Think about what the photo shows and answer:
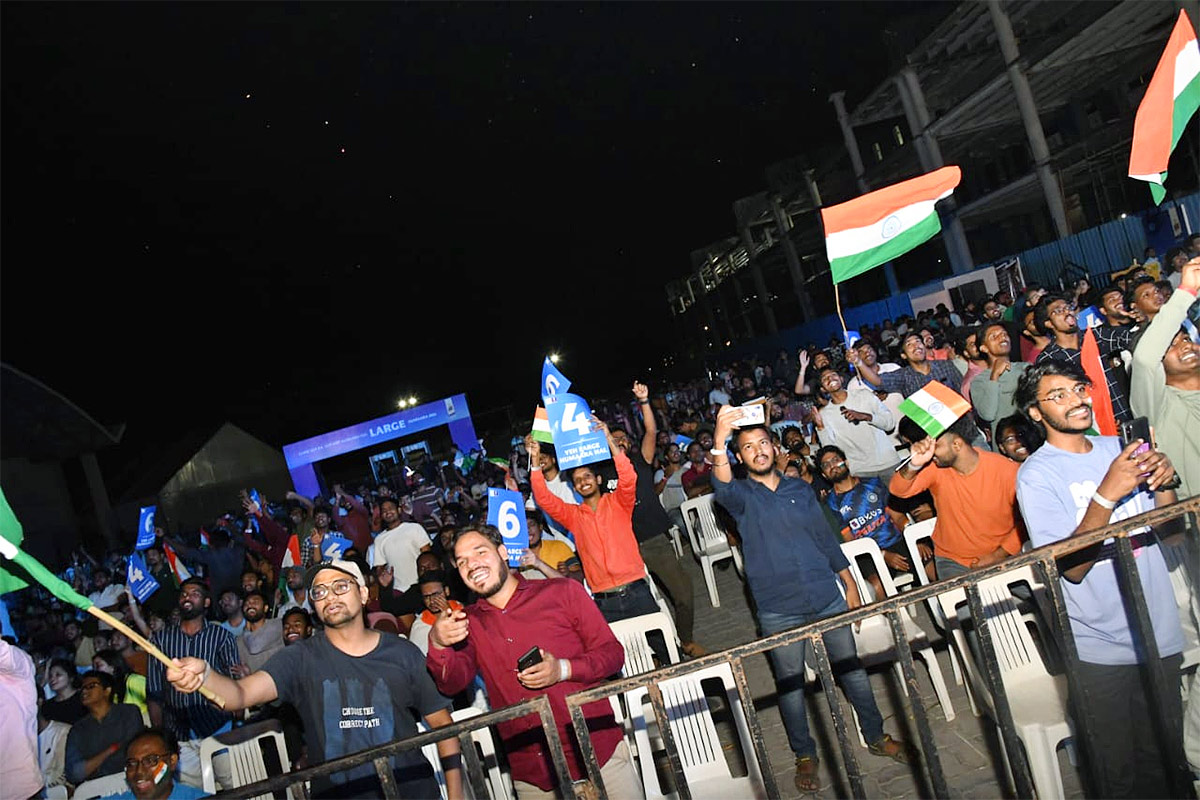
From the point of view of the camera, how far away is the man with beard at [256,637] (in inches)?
261

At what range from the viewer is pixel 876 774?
4730 mm

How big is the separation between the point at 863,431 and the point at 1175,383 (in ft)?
12.2

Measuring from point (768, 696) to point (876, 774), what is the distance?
1.54m

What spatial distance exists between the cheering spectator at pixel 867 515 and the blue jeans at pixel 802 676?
1.44m

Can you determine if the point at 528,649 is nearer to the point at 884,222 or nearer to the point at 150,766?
the point at 150,766

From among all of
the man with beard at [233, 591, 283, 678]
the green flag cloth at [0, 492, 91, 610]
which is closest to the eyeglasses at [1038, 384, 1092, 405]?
the green flag cloth at [0, 492, 91, 610]

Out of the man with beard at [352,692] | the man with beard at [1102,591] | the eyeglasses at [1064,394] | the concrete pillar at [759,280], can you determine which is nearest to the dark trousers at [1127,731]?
the man with beard at [1102,591]

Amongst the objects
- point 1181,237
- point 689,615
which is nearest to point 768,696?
point 689,615

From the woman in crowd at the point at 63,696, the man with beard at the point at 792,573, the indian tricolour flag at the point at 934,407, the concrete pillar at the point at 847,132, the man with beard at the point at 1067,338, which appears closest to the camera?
the indian tricolour flag at the point at 934,407

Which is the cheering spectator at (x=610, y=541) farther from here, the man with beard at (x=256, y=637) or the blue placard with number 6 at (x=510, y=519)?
the man with beard at (x=256, y=637)

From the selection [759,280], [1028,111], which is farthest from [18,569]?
[759,280]

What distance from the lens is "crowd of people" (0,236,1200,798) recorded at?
339 centimetres

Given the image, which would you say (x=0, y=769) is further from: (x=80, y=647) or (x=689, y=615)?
(x=80, y=647)

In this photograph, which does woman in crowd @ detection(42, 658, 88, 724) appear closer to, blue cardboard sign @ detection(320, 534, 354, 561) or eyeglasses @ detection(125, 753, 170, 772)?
eyeglasses @ detection(125, 753, 170, 772)
